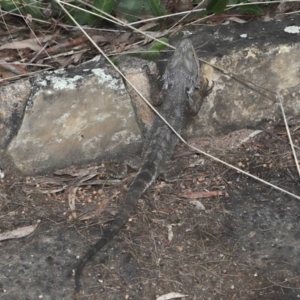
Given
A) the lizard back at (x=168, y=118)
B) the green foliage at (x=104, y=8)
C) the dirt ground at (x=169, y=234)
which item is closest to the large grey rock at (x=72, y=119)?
the dirt ground at (x=169, y=234)

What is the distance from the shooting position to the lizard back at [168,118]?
4395 millimetres

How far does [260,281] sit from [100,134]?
1.85 meters

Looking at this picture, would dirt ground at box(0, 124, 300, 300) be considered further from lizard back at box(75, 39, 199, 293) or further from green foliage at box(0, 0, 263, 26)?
green foliage at box(0, 0, 263, 26)

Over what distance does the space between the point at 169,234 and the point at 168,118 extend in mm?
1268

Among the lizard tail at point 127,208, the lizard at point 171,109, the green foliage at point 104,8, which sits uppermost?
the green foliage at point 104,8

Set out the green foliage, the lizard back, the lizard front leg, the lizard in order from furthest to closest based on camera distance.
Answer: the lizard front leg → the green foliage → the lizard → the lizard back

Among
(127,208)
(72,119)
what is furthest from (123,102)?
(127,208)

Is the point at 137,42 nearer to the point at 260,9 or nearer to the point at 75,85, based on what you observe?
the point at 75,85

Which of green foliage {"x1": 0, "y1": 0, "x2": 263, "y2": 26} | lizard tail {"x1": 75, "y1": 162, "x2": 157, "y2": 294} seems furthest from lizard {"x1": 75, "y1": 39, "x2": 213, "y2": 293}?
green foliage {"x1": 0, "y1": 0, "x2": 263, "y2": 26}

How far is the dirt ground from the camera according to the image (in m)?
3.75

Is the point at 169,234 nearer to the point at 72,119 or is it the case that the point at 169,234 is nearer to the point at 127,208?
the point at 127,208

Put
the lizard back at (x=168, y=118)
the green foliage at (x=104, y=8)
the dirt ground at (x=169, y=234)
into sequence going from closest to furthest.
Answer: the dirt ground at (x=169, y=234), the lizard back at (x=168, y=118), the green foliage at (x=104, y=8)

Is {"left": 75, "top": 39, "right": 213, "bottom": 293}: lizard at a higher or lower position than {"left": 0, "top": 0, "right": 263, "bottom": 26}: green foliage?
lower

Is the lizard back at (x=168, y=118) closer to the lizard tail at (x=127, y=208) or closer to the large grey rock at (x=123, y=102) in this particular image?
the lizard tail at (x=127, y=208)
